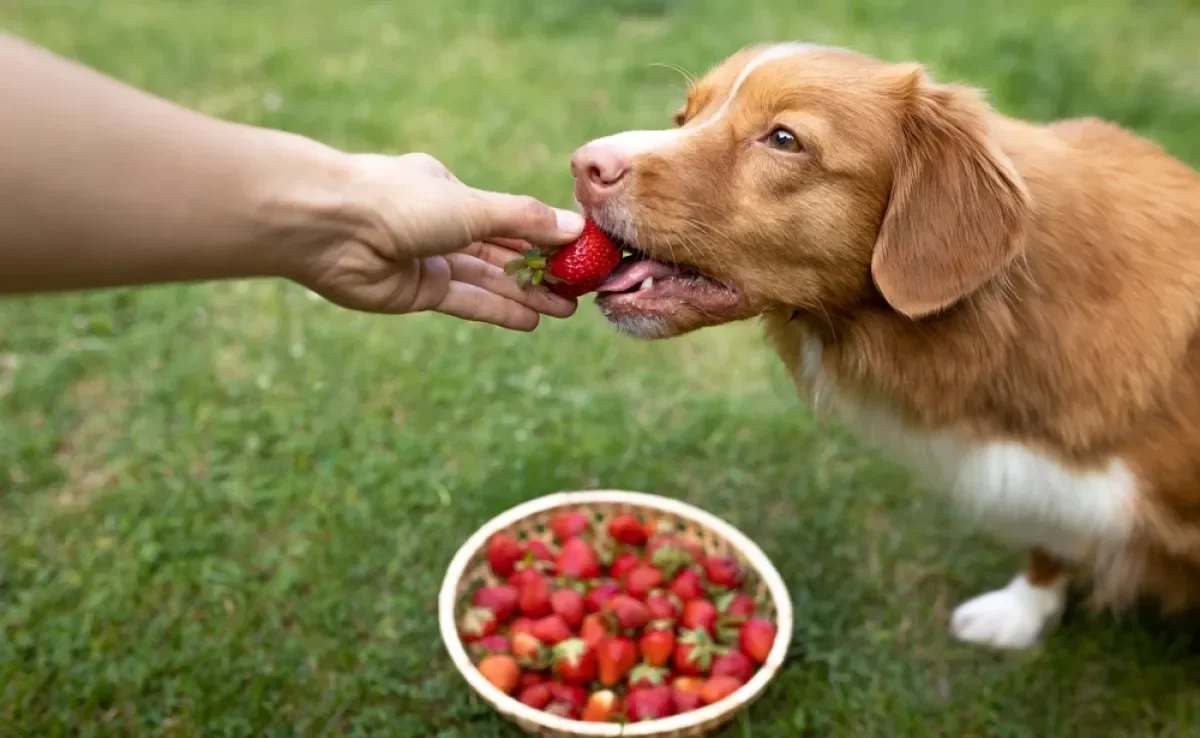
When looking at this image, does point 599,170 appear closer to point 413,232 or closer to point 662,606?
point 413,232

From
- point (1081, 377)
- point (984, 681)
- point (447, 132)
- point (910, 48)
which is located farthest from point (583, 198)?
point (910, 48)

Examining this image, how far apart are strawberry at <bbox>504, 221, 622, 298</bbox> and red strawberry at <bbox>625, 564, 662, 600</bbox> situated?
1.03m

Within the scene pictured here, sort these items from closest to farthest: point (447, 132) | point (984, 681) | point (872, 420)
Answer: point (872, 420) → point (984, 681) → point (447, 132)

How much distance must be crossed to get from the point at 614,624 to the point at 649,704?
299 millimetres

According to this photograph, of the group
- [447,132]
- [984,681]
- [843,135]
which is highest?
[843,135]

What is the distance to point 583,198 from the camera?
2301mm

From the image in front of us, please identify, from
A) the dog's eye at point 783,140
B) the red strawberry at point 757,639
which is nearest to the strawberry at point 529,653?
the red strawberry at point 757,639

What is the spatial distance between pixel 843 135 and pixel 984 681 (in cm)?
177

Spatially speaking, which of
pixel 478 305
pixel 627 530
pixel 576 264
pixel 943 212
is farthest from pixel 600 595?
pixel 943 212

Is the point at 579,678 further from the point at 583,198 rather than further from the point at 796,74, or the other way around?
the point at 796,74

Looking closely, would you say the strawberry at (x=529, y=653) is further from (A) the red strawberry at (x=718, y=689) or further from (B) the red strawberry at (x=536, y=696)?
(A) the red strawberry at (x=718, y=689)

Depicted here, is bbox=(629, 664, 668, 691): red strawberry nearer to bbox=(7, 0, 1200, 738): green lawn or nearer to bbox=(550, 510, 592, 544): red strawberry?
bbox=(7, 0, 1200, 738): green lawn

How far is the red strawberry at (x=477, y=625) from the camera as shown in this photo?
2928mm

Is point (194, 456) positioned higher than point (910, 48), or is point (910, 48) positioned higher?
point (910, 48)
